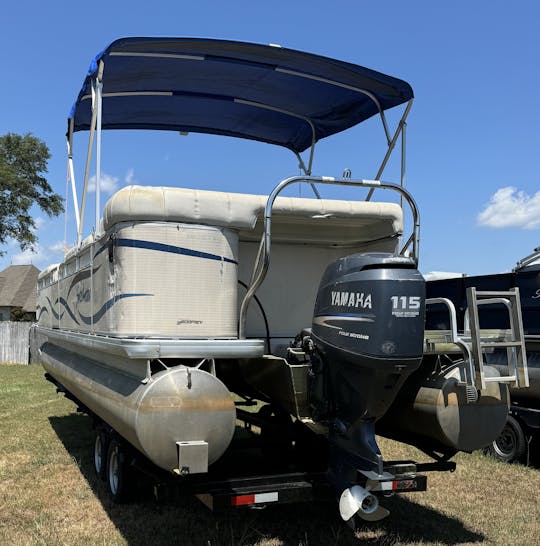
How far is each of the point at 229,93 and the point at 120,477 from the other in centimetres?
427

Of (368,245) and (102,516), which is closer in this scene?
(102,516)

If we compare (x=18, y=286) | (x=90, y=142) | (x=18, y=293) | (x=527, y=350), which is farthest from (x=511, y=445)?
(x=18, y=286)

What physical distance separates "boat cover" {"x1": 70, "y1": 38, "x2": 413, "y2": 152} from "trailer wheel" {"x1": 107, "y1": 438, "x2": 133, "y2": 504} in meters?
3.42

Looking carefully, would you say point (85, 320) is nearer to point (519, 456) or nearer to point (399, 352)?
point (399, 352)

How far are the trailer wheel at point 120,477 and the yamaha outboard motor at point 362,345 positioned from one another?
2008mm

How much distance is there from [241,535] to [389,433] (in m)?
1.55

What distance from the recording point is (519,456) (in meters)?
7.64

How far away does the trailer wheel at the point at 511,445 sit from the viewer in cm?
759

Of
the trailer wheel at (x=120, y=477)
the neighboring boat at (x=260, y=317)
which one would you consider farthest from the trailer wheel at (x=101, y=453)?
the trailer wheel at (x=120, y=477)

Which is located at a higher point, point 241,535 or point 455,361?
point 455,361

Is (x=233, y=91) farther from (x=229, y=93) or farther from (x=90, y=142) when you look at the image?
(x=90, y=142)

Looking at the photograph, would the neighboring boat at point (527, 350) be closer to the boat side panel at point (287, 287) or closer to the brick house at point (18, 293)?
the boat side panel at point (287, 287)

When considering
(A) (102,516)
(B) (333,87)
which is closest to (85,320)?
(A) (102,516)

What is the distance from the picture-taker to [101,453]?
21.8ft
